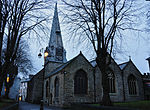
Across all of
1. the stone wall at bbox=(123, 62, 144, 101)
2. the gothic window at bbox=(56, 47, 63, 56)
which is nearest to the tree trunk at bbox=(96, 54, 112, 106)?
the stone wall at bbox=(123, 62, 144, 101)

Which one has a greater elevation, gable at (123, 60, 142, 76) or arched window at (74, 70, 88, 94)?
gable at (123, 60, 142, 76)

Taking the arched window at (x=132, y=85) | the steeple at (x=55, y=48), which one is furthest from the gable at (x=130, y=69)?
the steeple at (x=55, y=48)

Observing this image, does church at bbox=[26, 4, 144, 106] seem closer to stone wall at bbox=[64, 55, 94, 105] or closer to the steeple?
stone wall at bbox=[64, 55, 94, 105]

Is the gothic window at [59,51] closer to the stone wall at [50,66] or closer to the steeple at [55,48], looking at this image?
the steeple at [55,48]

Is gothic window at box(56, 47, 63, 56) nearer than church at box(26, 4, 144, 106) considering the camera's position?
No

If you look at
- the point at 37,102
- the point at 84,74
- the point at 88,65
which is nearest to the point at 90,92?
the point at 84,74

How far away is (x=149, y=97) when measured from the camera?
1117 inches

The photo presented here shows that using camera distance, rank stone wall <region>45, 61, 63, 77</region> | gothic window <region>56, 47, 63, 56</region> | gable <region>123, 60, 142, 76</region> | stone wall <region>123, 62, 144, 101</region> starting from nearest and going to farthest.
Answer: stone wall <region>123, 62, 144, 101</region> < gable <region>123, 60, 142, 76</region> < stone wall <region>45, 61, 63, 77</region> < gothic window <region>56, 47, 63, 56</region>

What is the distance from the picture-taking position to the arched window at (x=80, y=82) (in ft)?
76.2

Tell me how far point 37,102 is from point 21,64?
38.0ft

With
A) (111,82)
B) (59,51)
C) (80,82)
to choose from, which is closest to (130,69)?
(111,82)

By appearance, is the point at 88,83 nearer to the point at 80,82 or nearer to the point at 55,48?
the point at 80,82

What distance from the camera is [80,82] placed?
23750 mm

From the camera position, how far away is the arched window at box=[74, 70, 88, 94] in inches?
914
